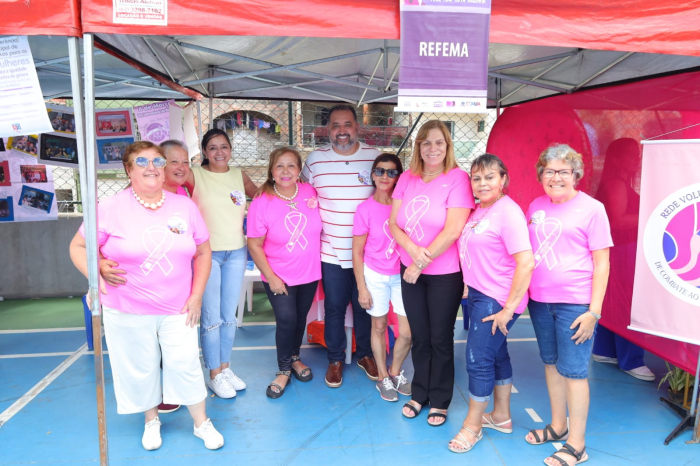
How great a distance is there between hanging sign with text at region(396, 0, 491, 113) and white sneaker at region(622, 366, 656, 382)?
242 centimetres

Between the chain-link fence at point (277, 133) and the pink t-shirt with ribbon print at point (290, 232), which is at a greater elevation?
the chain-link fence at point (277, 133)

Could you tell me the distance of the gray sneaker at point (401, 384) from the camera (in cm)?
311

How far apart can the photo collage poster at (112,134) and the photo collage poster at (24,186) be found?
120 cm

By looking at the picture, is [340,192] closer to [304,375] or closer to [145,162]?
[145,162]

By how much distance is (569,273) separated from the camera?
7.36ft

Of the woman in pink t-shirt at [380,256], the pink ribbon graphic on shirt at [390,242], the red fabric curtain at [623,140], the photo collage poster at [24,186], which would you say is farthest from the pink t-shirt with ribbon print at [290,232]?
the photo collage poster at [24,186]

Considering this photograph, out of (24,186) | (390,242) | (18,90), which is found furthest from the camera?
(24,186)

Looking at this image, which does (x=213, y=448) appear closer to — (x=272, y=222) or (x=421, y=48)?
(x=272, y=222)

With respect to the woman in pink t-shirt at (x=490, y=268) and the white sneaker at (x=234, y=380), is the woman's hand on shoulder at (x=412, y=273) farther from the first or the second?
the white sneaker at (x=234, y=380)

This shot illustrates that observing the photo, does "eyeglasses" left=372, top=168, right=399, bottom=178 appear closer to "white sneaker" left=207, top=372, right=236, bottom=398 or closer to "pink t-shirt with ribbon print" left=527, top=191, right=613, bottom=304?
"pink t-shirt with ribbon print" left=527, top=191, right=613, bottom=304

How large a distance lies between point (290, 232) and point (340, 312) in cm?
68

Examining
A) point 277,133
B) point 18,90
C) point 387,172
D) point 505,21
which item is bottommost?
point 387,172

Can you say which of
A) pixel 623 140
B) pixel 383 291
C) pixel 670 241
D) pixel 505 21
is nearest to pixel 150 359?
pixel 383 291

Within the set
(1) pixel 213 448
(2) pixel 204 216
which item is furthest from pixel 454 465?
(2) pixel 204 216
